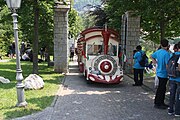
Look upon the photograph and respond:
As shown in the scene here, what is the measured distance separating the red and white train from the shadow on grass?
3593mm

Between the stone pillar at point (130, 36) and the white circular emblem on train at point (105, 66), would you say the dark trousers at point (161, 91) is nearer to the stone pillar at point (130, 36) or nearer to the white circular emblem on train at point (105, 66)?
the white circular emblem on train at point (105, 66)

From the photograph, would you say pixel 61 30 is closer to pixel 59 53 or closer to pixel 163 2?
pixel 59 53

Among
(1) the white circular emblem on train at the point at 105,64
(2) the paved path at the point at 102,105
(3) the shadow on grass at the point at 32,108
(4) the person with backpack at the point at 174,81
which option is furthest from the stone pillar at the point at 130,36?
(4) the person with backpack at the point at 174,81

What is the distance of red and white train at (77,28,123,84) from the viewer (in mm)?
13547

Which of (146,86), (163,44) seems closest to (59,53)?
(146,86)

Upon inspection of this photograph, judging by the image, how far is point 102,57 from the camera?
1357cm

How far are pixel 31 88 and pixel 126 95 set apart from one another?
12.2 ft

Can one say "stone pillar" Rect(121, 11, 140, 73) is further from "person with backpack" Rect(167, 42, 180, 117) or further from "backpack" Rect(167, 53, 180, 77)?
"backpack" Rect(167, 53, 180, 77)

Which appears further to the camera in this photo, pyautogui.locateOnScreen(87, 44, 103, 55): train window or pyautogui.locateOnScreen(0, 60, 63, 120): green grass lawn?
pyautogui.locateOnScreen(87, 44, 103, 55): train window

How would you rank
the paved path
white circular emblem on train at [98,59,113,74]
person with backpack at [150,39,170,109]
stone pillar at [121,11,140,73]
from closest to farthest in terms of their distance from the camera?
1. the paved path
2. person with backpack at [150,39,170,109]
3. white circular emblem on train at [98,59,113,74]
4. stone pillar at [121,11,140,73]

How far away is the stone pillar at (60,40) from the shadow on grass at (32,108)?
27.8 feet

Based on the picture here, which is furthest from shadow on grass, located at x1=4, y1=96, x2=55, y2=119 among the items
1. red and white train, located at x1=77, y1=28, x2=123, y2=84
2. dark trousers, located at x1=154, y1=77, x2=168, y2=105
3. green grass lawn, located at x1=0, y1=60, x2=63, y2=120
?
red and white train, located at x1=77, y1=28, x2=123, y2=84

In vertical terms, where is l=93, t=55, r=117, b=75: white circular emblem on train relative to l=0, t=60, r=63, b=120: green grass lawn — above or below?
above

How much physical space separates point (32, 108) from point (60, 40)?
10.6 meters
